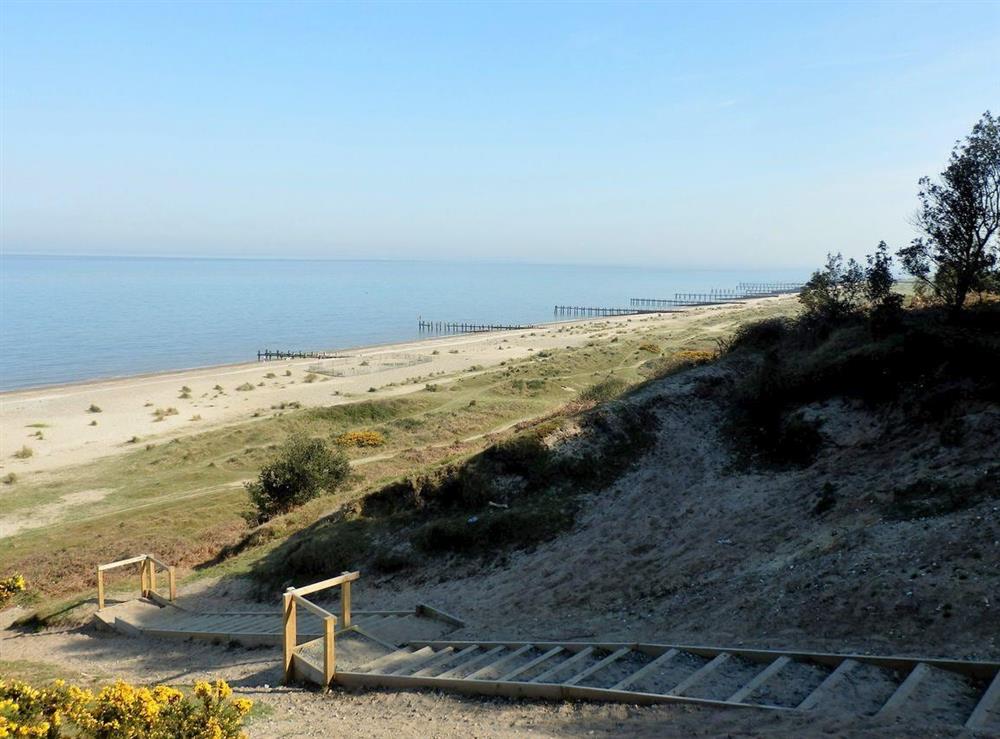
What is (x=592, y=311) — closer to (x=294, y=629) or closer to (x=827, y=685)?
(x=294, y=629)

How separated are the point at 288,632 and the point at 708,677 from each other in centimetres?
590

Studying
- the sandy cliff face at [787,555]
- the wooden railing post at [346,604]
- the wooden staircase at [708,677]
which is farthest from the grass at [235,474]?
the wooden staircase at [708,677]

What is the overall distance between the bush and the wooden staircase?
13682 millimetres

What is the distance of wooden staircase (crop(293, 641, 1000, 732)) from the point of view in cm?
710

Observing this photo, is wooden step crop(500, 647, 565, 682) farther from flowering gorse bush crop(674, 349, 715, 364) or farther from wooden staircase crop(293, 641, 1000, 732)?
flowering gorse bush crop(674, 349, 715, 364)

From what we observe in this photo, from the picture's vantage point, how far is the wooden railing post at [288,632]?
34.9ft

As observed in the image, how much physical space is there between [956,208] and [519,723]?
71.1 ft

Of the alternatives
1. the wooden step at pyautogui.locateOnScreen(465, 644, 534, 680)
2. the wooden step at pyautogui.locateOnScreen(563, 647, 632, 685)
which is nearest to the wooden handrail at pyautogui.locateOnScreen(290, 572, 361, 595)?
the wooden step at pyautogui.locateOnScreen(465, 644, 534, 680)

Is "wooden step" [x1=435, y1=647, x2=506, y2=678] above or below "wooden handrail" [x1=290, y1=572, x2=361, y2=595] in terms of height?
below

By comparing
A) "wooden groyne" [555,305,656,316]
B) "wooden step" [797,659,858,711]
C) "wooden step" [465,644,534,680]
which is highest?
"wooden groyne" [555,305,656,316]

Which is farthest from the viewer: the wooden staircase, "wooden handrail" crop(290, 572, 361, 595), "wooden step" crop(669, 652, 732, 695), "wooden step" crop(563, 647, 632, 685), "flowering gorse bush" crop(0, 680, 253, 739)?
"wooden handrail" crop(290, 572, 361, 595)

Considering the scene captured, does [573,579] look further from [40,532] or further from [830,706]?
[40,532]

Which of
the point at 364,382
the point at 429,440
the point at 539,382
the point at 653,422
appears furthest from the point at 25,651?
the point at 364,382

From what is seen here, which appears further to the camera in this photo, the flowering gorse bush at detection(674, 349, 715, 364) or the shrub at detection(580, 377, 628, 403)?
the flowering gorse bush at detection(674, 349, 715, 364)
